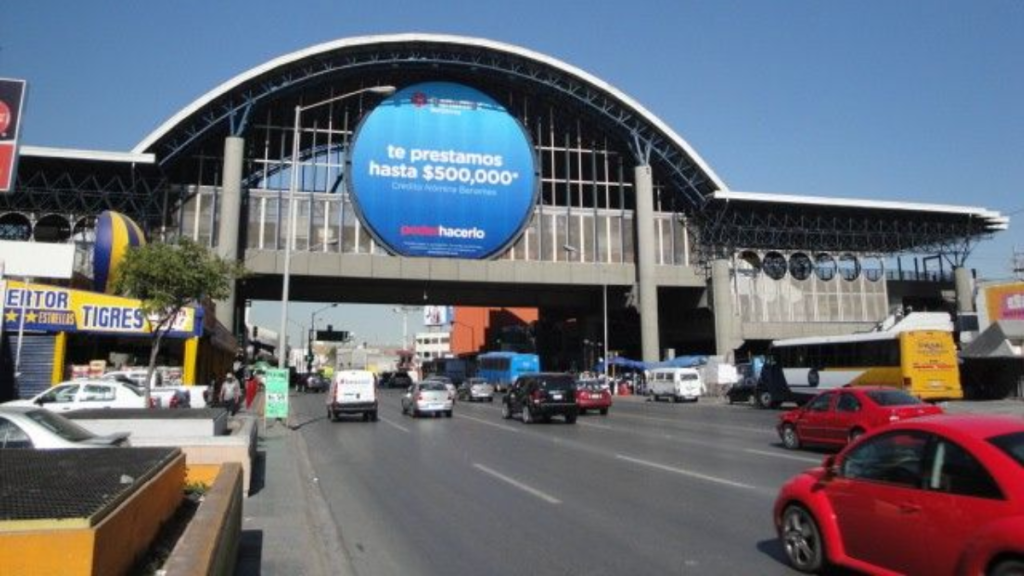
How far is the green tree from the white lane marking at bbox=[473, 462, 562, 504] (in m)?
12.2

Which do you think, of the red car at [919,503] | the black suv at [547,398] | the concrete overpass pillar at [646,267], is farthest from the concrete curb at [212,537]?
the concrete overpass pillar at [646,267]

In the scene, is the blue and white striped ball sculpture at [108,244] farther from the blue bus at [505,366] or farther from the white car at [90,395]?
the blue bus at [505,366]

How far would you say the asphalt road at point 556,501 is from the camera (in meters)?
7.64

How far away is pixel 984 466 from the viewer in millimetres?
5348

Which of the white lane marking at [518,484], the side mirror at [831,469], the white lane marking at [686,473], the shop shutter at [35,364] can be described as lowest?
the white lane marking at [518,484]

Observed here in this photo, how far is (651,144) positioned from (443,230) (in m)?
17.8

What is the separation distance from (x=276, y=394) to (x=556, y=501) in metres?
16.2

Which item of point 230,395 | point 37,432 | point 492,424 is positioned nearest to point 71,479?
point 37,432

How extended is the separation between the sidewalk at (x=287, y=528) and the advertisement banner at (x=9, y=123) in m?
9.50

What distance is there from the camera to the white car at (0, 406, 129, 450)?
9.43 metres

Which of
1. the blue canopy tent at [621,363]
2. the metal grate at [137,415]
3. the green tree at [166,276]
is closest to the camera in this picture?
the metal grate at [137,415]

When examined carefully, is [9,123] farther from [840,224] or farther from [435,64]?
[840,224]

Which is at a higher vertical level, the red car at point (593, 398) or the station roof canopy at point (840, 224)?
the station roof canopy at point (840, 224)

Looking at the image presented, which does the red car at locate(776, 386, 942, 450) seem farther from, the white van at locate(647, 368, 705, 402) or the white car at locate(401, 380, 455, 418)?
the white van at locate(647, 368, 705, 402)
